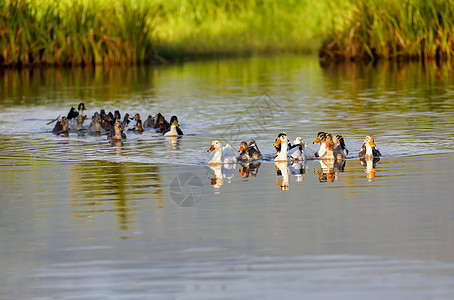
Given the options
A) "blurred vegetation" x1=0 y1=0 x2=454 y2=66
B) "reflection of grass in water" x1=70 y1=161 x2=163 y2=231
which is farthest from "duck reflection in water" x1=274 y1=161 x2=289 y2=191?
"blurred vegetation" x1=0 y1=0 x2=454 y2=66

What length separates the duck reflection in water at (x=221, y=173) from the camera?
38.0 ft

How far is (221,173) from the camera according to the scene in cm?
1243

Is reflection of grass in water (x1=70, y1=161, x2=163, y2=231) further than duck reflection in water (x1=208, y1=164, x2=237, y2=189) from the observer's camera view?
No

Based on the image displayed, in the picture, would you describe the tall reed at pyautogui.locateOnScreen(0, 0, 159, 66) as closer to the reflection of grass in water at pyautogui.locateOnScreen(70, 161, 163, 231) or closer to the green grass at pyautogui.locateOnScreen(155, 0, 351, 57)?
the green grass at pyautogui.locateOnScreen(155, 0, 351, 57)

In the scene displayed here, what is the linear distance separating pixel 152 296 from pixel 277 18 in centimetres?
3841

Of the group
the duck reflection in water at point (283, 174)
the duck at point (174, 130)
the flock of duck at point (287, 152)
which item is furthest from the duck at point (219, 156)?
the duck at point (174, 130)

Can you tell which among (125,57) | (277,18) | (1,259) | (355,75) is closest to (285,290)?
(1,259)

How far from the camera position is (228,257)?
782cm

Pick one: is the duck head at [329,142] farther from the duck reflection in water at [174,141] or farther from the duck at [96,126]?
the duck at [96,126]

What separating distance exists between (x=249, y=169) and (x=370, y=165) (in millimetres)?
1481

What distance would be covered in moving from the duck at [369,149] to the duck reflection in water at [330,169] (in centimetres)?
28

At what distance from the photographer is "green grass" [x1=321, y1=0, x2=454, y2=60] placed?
3198 centimetres

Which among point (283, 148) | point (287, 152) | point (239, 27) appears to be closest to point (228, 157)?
point (283, 148)

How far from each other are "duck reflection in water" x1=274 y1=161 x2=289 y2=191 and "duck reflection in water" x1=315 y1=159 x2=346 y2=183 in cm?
38
